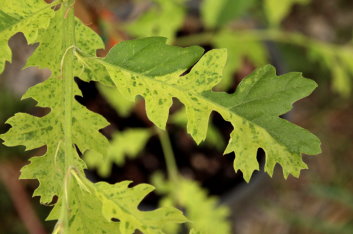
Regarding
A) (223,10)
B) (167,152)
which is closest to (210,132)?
(167,152)

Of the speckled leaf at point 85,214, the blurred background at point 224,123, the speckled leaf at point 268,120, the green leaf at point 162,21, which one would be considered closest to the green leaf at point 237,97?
the speckled leaf at point 268,120

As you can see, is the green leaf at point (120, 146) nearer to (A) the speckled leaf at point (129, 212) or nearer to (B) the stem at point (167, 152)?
(B) the stem at point (167, 152)

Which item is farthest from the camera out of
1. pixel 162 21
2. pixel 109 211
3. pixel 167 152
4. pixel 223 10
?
pixel 167 152

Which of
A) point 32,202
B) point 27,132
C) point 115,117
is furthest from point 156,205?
point 27,132

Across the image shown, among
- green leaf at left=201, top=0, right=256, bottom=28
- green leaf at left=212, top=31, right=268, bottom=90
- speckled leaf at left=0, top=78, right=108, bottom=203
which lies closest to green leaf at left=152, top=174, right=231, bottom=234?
green leaf at left=212, top=31, right=268, bottom=90

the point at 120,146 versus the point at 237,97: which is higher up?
the point at 237,97

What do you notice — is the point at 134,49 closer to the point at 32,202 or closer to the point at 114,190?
the point at 114,190

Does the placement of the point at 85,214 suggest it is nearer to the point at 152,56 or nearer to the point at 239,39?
the point at 152,56
